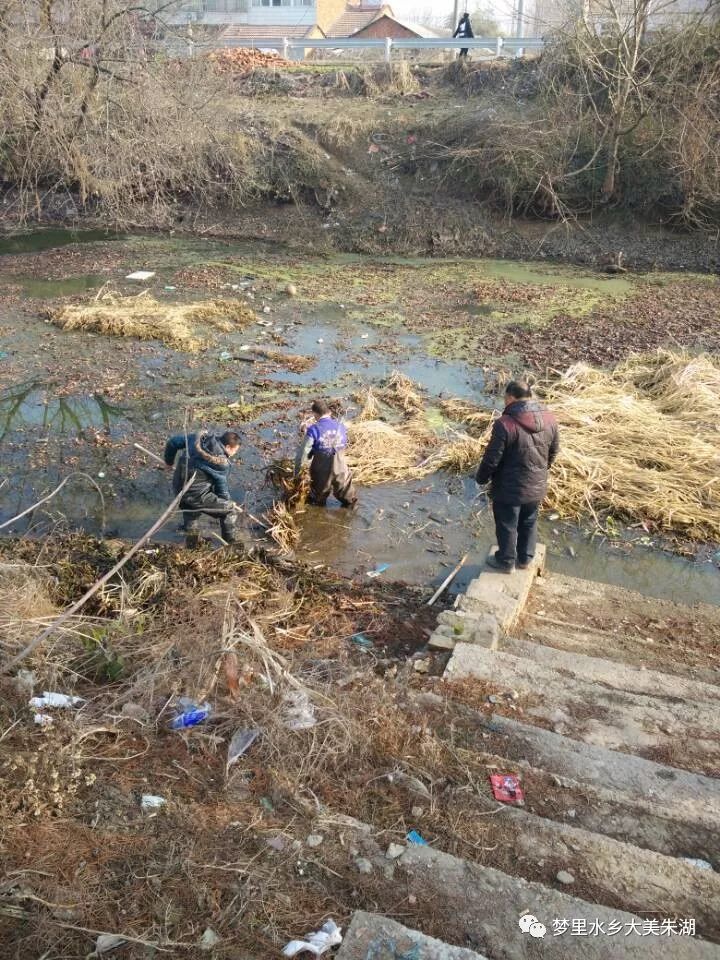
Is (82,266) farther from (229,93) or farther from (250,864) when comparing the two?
(250,864)

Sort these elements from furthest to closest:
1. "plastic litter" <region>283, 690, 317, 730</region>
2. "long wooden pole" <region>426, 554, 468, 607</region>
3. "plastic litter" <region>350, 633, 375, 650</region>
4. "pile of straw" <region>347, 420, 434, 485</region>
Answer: "pile of straw" <region>347, 420, 434, 485</region>, "long wooden pole" <region>426, 554, 468, 607</region>, "plastic litter" <region>350, 633, 375, 650</region>, "plastic litter" <region>283, 690, 317, 730</region>

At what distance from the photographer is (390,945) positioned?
7.64ft

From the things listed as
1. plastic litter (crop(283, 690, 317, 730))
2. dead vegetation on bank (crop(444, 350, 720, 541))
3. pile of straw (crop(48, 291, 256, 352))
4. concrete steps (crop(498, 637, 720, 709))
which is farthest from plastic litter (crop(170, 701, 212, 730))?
pile of straw (crop(48, 291, 256, 352))

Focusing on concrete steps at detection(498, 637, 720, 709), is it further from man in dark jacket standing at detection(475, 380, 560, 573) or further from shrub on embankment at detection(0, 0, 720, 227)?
shrub on embankment at detection(0, 0, 720, 227)

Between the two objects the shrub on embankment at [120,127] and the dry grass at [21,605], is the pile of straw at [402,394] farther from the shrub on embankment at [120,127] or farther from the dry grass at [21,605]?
the shrub on embankment at [120,127]

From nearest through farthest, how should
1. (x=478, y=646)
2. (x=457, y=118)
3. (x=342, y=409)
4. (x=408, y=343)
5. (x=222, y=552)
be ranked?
1. (x=478, y=646)
2. (x=222, y=552)
3. (x=342, y=409)
4. (x=408, y=343)
5. (x=457, y=118)

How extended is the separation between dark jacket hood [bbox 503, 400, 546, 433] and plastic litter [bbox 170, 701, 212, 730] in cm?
325

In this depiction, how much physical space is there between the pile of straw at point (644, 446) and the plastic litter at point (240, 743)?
517cm

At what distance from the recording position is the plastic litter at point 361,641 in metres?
5.21

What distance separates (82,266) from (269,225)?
5844mm

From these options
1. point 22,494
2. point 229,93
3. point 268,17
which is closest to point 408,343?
point 22,494

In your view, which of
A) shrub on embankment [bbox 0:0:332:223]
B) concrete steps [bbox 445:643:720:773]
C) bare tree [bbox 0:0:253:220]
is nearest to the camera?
concrete steps [bbox 445:643:720:773]

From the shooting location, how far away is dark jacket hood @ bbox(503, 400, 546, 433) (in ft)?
18.6

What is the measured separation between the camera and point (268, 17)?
4428 centimetres
